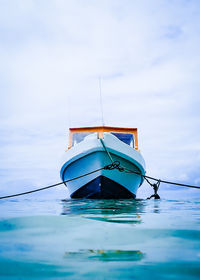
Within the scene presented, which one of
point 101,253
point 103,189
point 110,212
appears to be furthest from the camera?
point 103,189

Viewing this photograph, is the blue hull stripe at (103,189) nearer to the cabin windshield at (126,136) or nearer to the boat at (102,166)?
the boat at (102,166)

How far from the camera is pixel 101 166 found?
7.98 m

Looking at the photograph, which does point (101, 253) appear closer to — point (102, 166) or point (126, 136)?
point (102, 166)

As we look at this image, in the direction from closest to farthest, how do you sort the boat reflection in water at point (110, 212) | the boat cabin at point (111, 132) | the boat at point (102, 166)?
the boat reflection in water at point (110, 212), the boat at point (102, 166), the boat cabin at point (111, 132)

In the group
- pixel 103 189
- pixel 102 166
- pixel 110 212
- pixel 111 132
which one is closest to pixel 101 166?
pixel 102 166

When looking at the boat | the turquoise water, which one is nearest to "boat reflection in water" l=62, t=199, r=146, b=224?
the turquoise water

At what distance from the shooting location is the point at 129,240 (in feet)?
6.31

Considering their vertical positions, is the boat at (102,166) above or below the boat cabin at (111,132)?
below

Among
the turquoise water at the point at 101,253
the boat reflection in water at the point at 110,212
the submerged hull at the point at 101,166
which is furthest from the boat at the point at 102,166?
the turquoise water at the point at 101,253

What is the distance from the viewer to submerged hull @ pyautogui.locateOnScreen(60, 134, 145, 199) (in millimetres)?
8109

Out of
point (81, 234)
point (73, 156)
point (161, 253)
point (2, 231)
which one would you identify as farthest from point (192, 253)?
point (73, 156)

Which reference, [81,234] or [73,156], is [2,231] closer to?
[81,234]

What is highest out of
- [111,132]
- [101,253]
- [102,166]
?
[111,132]

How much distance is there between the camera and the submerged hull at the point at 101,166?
8.11 m
